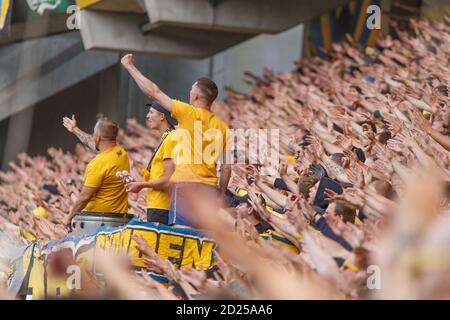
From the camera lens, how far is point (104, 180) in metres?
6.58

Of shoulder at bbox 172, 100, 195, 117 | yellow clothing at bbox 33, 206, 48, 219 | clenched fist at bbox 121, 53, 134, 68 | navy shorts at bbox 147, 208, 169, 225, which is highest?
clenched fist at bbox 121, 53, 134, 68

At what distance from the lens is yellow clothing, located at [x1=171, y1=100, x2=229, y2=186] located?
5.81 meters

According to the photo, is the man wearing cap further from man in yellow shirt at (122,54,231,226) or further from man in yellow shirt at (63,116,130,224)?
man in yellow shirt at (63,116,130,224)

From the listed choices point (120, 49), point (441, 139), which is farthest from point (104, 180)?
point (120, 49)

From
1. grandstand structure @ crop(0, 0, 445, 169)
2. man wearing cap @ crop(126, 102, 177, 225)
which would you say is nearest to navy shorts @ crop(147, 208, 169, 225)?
man wearing cap @ crop(126, 102, 177, 225)

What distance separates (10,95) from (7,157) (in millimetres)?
1070

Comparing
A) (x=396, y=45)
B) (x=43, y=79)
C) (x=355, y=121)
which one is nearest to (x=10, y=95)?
(x=43, y=79)

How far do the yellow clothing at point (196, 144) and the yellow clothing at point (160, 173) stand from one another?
2.4 inches

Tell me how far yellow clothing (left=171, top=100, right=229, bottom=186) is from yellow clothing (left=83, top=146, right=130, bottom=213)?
78cm

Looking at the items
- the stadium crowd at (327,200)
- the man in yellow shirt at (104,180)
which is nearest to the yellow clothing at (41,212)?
the stadium crowd at (327,200)

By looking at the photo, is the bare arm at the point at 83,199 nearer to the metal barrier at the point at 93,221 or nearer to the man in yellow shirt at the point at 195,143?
the metal barrier at the point at 93,221

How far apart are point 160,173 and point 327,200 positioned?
3.78 ft
